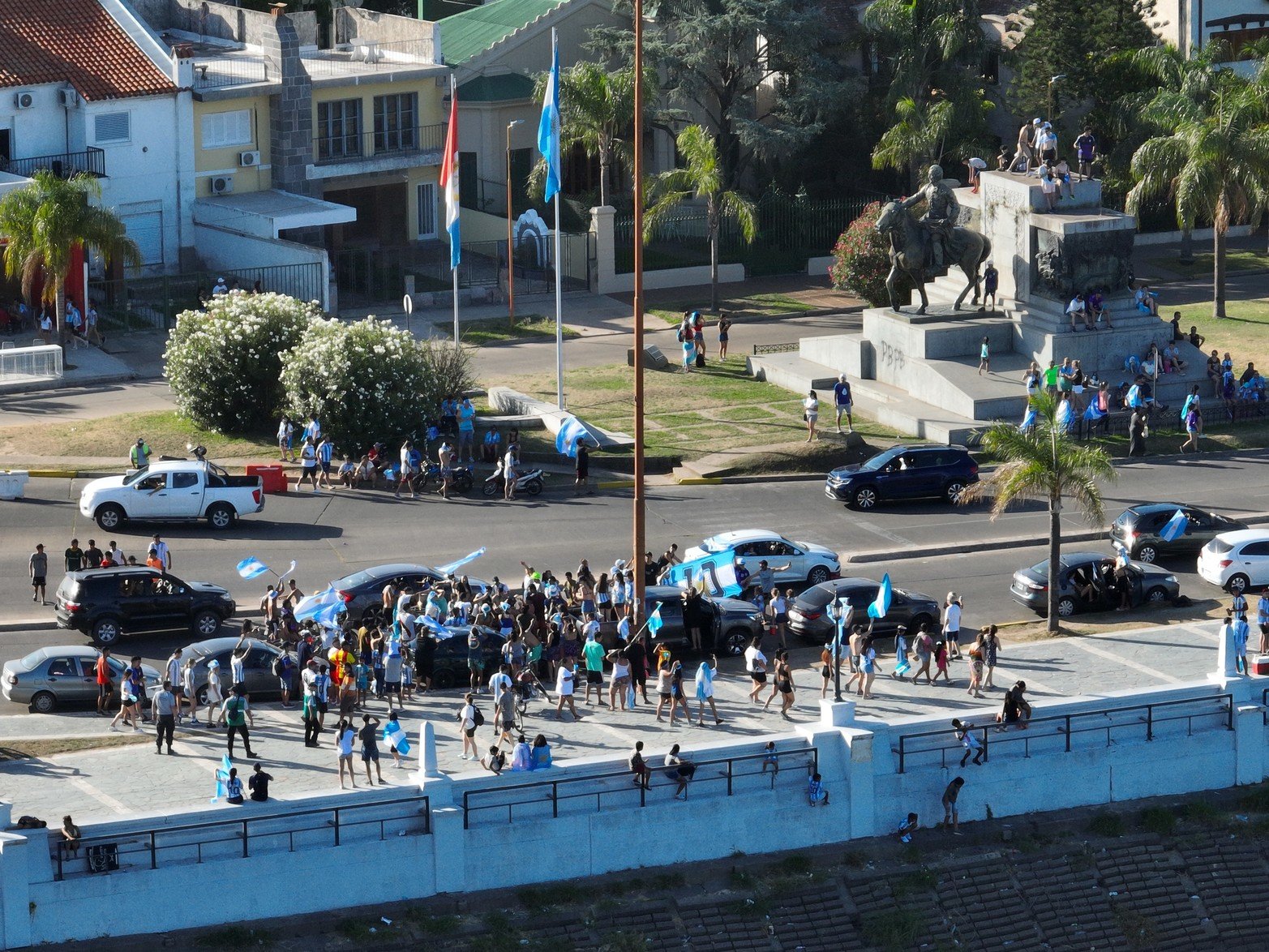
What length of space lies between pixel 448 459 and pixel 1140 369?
58.6 ft

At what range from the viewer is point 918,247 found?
54.1 metres

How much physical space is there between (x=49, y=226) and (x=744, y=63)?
25.7 m

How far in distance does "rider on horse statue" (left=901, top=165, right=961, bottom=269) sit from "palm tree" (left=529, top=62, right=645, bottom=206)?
1413 cm

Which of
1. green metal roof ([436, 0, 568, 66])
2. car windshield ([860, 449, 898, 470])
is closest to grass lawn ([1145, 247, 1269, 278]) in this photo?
green metal roof ([436, 0, 568, 66])

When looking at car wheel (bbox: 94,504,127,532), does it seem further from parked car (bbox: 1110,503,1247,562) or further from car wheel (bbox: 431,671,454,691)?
parked car (bbox: 1110,503,1247,562)

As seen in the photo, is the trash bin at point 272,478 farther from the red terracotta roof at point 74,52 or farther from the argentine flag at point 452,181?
the red terracotta roof at point 74,52

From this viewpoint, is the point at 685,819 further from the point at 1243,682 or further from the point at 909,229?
the point at 909,229

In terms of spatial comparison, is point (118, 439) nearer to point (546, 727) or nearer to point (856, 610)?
point (546, 727)

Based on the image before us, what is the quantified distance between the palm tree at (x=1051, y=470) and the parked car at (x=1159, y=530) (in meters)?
3.67

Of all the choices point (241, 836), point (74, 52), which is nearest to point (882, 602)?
point (241, 836)

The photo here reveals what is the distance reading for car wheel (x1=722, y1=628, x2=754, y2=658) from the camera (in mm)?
37812

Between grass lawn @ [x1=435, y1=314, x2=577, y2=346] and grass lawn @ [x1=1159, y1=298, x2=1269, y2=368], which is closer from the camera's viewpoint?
grass lawn @ [x1=1159, y1=298, x2=1269, y2=368]

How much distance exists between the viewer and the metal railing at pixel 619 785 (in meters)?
29.1

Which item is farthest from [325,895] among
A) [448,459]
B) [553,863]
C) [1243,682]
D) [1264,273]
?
[1264,273]
